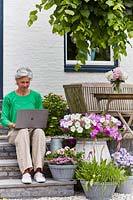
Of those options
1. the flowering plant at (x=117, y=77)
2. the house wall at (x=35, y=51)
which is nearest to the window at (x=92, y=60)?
the house wall at (x=35, y=51)

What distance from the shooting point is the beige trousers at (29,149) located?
499 cm

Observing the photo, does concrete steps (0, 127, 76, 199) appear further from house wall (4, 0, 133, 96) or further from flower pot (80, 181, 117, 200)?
house wall (4, 0, 133, 96)

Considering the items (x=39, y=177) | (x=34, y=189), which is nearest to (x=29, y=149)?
(x=39, y=177)

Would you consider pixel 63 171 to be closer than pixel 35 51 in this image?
Yes

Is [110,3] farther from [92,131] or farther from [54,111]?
[54,111]

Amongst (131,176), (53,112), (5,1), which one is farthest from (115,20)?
(5,1)

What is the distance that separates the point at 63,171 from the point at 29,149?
0.44 metres

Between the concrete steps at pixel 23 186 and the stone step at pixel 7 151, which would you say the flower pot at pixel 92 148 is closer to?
the concrete steps at pixel 23 186

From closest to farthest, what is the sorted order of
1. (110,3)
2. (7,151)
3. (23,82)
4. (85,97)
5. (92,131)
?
1. (110,3)
2. (92,131)
3. (23,82)
4. (7,151)
5. (85,97)

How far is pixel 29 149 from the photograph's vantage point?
199 inches

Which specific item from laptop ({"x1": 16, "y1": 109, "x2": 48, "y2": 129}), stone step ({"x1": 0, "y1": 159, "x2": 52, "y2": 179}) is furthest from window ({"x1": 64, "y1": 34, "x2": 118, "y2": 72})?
stone step ({"x1": 0, "y1": 159, "x2": 52, "y2": 179})

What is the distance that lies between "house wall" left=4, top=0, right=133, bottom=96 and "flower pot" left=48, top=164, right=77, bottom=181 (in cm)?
252

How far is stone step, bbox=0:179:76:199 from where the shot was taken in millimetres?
4871

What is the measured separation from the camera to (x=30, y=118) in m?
5.17
